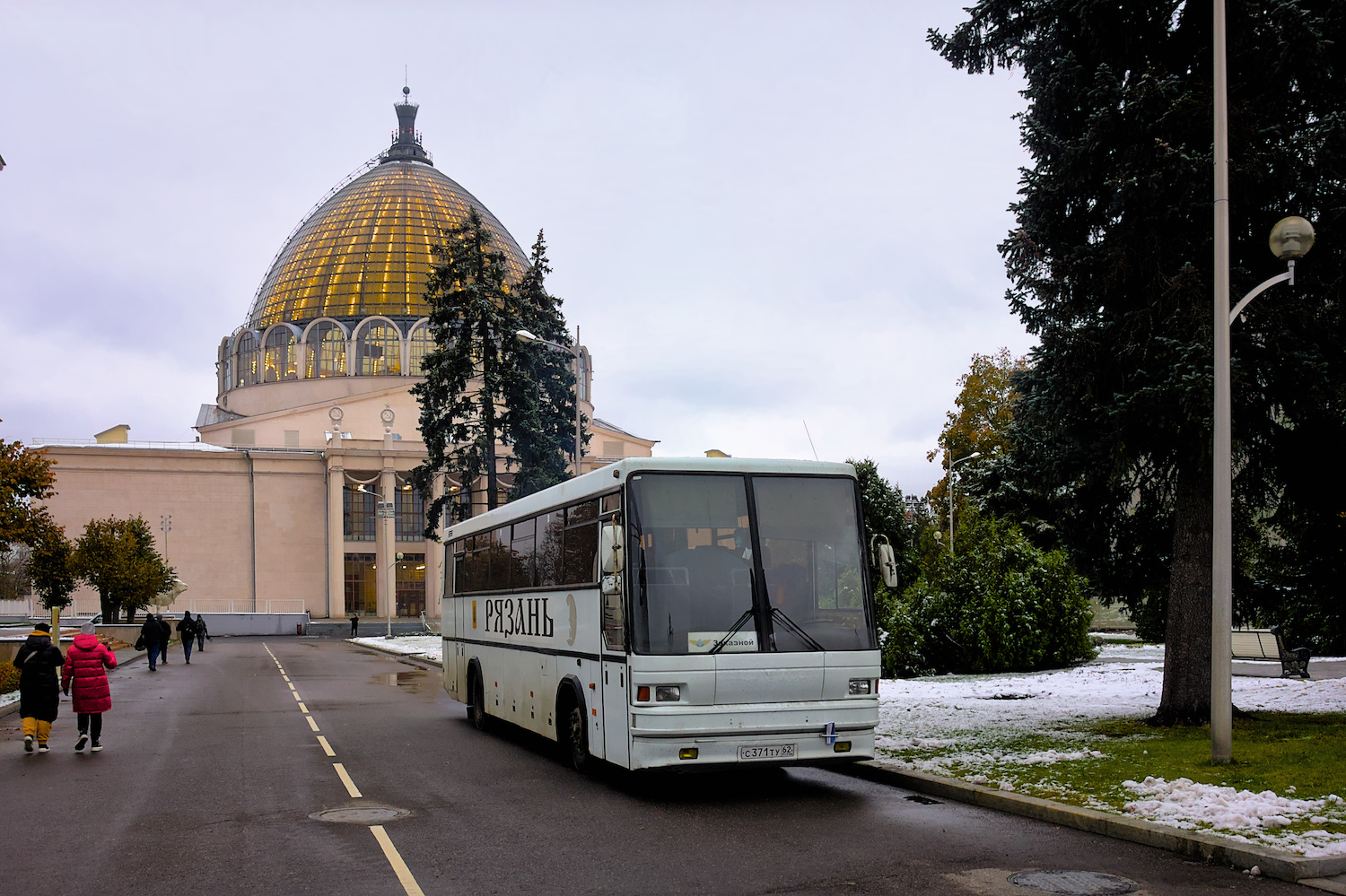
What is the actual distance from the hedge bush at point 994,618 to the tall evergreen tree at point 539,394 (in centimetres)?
1999

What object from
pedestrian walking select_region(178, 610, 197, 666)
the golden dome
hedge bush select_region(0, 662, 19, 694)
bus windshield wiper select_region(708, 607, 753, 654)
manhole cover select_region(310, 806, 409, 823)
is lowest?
pedestrian walking select_region(178, 610, 197, 666)

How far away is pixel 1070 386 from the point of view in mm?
14586

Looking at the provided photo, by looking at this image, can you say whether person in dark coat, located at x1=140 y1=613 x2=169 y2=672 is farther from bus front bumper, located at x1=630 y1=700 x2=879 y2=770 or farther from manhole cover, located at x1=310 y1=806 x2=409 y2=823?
bus front bumper, located at x1=630 y1=700 x2=879 y2=770

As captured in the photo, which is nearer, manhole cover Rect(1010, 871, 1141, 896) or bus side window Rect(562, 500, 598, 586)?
manhole cover Rect(1010, 871, 1141, 896)

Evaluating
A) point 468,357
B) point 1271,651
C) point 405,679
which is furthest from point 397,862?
point 468,357

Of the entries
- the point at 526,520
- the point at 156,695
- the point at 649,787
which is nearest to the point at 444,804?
the point at 649,787

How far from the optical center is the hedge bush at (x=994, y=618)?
2384cm

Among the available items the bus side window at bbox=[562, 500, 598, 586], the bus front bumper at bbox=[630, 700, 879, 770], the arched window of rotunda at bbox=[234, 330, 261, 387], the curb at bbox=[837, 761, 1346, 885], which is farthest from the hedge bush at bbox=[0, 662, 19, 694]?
the arched window of rotunda at bbox=[234, 330, 261, 387]

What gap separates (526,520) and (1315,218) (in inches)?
376

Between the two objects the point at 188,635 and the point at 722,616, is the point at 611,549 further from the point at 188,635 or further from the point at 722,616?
the point at 188,635

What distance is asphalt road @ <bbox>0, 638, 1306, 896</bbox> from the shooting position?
804 centimetres

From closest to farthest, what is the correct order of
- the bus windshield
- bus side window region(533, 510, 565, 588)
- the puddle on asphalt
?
1. the bus windshield
2. bus side window region(533, 510, 565, 588)
3. the puddle on asphalt

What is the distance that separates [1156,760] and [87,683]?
12667 mm

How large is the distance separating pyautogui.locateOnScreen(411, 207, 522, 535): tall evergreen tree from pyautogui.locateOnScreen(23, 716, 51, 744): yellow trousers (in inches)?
1058
